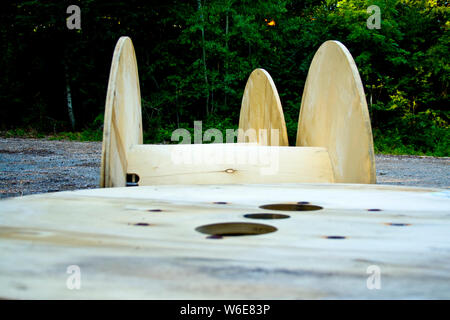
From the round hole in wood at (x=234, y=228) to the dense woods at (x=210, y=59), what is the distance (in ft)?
31.8

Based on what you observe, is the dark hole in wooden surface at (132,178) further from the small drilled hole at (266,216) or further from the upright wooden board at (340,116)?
the small drilled hole at (266,216)

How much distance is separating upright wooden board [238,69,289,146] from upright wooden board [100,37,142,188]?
3.60 ft

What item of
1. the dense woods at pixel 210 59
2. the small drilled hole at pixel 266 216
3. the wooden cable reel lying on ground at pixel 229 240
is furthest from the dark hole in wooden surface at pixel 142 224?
the dense woods at pixel 210 59

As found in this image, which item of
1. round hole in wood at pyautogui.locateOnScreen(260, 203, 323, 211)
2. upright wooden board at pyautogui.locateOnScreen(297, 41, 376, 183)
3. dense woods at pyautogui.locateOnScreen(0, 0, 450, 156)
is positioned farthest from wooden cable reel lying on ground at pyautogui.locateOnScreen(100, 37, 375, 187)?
dense woods at pyautogui.locateOnScreen(0, 0, 450, 156)

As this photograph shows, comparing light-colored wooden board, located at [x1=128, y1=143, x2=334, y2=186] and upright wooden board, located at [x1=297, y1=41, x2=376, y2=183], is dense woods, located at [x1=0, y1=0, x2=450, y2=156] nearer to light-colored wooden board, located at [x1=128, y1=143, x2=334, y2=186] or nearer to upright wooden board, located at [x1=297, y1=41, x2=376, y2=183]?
upright wooden board, located at [x1=297, y1=41, x2=376, y2=183]

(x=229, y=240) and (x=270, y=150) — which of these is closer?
(x=229, y=240)

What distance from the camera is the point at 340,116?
86.0 inches

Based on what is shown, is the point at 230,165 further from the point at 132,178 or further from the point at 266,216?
the point at 266,216

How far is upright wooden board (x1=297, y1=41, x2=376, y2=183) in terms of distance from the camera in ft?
6.23

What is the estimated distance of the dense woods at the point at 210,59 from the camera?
11.1 meters

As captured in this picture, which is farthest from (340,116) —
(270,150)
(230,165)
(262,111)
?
(262,111)

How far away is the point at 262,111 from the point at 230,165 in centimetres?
165

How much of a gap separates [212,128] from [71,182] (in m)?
7.41

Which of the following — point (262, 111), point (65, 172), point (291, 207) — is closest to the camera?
point (291, 207)
